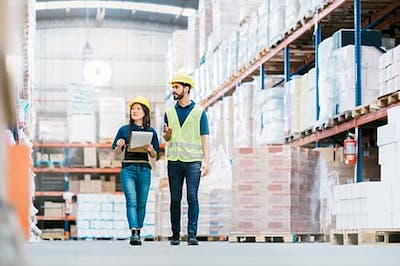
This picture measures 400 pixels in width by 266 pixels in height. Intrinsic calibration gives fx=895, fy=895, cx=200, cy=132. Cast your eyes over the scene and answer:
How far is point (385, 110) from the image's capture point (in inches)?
326

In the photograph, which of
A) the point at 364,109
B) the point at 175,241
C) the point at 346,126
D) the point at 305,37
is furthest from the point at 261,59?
the point at 175,241

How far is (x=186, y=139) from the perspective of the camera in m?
8.21

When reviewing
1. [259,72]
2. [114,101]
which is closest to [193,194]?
[259,72]

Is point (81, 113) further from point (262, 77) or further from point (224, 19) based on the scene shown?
point (262, 77)

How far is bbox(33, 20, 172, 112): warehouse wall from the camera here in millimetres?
23625

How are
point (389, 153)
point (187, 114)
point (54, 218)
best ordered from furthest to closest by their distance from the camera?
point (54, 218) < point (187, 114) < point (389, 153)

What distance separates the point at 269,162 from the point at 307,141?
116 centimetres

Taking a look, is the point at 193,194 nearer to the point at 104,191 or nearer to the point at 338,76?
the point at 338,76

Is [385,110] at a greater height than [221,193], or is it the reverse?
[385,110]

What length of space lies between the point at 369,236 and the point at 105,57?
55.2 ft

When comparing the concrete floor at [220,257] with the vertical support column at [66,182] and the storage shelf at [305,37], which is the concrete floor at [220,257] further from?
the vertical support column at [66,182]

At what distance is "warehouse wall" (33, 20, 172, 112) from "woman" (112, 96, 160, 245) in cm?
1495

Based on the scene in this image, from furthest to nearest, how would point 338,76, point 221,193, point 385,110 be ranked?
point 221,193 < point 338,76 < point 385,110

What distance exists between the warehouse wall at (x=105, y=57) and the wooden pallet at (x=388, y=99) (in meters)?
15.6
